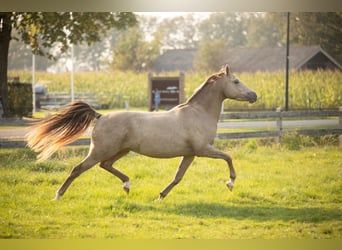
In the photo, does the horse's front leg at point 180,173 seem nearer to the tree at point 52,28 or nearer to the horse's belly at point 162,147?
the horse's belly at point 162,147

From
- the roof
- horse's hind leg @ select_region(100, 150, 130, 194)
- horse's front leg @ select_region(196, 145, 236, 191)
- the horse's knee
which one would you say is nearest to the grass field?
horse's hind leg @ select_region(100, 150, 130, 194)

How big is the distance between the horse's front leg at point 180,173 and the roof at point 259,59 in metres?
1.15

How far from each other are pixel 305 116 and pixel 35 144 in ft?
9.53

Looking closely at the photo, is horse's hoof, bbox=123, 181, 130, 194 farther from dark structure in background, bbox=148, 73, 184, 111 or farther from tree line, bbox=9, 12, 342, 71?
tree line, bbox=9, 12, 342, 71

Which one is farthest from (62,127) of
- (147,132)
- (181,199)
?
(181,199)

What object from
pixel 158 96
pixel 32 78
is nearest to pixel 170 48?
pixel 158 96

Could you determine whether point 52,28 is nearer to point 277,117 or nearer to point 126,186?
point 126,186

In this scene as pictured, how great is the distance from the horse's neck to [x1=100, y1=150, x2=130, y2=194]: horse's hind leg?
2.75ft

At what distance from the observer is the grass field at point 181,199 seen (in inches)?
217

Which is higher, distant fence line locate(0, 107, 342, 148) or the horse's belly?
Result: distant fence line locate(0, 107, 342, 148)

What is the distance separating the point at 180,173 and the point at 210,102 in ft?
2.48

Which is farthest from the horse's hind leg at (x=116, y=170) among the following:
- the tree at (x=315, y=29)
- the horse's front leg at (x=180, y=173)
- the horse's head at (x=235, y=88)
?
the tree at (x=315, y=29)

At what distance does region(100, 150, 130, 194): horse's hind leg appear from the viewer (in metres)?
5.67

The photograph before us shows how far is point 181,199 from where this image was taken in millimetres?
5805
